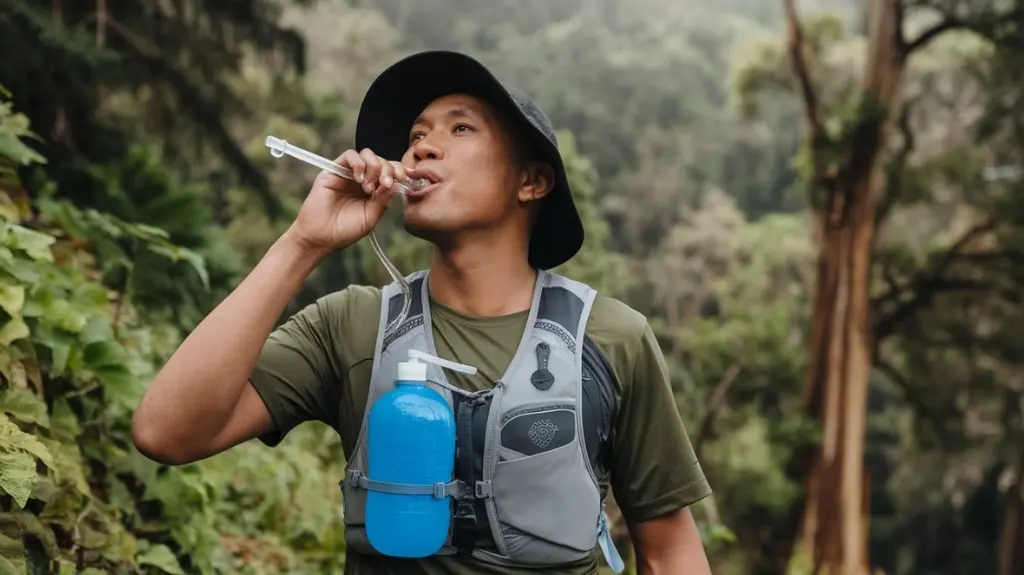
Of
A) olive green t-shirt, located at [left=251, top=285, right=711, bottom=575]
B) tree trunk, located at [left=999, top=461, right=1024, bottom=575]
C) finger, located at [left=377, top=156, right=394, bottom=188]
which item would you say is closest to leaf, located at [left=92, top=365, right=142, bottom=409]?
olive green t-shirt, located at [left=251, top=285, right=711, bottom=575]

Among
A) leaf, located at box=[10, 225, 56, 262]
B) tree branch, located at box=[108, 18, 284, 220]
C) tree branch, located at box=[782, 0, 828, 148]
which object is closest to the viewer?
leaf, located at box=[10, 225, 56, 262]

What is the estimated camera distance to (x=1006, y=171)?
57.1 feet

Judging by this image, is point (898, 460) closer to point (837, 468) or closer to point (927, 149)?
point (927, 149)

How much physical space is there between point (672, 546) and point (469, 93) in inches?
39.8

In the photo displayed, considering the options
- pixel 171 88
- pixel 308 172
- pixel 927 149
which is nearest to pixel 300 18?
pixel 308 172

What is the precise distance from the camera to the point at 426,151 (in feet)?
6.69

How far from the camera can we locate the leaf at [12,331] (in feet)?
8.58

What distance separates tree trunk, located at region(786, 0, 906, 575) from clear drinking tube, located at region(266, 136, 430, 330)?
13308 millimetres

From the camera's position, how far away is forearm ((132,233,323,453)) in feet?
5.87

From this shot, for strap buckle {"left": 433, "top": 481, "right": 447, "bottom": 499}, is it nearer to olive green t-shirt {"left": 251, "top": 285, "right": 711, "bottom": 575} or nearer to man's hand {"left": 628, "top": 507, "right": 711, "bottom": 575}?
olive green t-shirt {"left": 251, "top": 285, "right": 711, "bottom": 575}

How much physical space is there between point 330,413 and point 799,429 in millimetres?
13596

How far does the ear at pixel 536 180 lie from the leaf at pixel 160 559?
1.62 metres

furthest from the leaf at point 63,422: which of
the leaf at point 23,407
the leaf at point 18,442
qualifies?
the leaf at point 18,442

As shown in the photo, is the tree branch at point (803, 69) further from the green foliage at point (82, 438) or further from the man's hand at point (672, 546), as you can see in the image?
the man's hand at point (672, 546)
